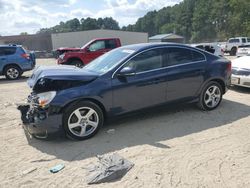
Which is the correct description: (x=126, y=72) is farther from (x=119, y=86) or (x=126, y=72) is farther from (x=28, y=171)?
(x=28, y=171)

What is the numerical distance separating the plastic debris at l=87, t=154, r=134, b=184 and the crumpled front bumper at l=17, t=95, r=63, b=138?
101 centimetres

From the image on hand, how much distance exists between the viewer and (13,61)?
46.4 feet

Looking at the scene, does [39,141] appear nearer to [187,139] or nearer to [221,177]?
[187,139]

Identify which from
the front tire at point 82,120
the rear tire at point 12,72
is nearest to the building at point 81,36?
the rear tire at point 12,72

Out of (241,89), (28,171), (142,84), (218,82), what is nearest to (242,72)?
(241,89)

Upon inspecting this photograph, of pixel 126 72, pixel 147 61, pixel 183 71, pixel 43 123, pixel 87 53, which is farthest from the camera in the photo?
pixel 87 53

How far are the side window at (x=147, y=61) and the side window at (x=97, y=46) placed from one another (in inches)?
375

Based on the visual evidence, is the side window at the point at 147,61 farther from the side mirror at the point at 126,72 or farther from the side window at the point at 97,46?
the side window at the point at 97,46

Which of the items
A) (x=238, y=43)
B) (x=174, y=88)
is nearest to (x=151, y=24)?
(x=238, y=43)

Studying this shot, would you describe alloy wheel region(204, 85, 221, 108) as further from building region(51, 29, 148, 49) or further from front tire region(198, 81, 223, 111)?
building region(51, 29, 148, 49)

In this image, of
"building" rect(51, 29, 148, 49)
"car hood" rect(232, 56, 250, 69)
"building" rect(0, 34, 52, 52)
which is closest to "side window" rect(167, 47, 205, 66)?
"car hood" rect(232, 56, 250, 69)

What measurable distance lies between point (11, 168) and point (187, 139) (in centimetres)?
279

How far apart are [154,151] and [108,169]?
915 mm

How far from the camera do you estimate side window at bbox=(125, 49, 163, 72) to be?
570 centimetres
